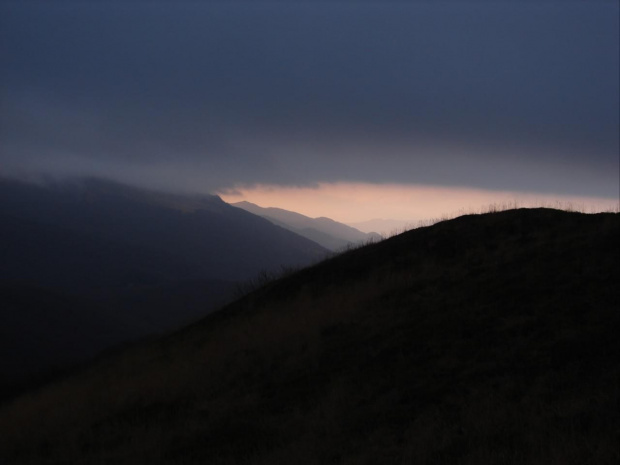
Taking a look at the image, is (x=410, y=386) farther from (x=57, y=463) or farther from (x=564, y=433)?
(x=57, y=463)

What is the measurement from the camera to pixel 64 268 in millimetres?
195000

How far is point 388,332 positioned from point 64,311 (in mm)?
110616

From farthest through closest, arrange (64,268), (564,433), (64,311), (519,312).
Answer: (64,268)
(64,311)
(519,312)
(564,433)

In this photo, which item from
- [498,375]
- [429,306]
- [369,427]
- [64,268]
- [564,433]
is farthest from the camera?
[64,268]

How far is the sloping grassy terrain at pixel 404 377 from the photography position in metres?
8.16

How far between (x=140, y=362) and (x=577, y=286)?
47.8 feet

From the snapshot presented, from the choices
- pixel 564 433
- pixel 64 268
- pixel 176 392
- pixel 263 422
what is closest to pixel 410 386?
pixel 263 422

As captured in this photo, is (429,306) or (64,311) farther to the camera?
(64,311)

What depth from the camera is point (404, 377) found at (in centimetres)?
1101

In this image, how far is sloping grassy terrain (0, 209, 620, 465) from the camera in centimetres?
816

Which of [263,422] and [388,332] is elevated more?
[388,332]

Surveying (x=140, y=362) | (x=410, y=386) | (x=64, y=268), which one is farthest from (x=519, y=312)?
(x=64, y=268)

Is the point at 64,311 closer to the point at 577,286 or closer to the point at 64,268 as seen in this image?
the point at 64,268

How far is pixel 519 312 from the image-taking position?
41.4ft
